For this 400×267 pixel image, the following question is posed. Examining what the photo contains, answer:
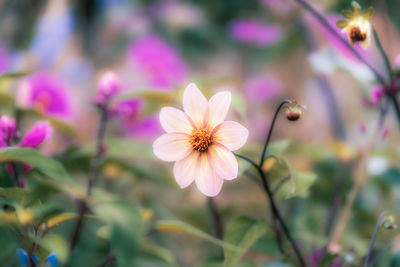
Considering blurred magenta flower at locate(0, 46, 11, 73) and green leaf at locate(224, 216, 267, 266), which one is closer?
green leaf at locate(224, 216, 267, 266)

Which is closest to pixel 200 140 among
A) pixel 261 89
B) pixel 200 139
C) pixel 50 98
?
pixel 200 139

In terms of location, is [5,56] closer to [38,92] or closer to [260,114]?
[38,92]

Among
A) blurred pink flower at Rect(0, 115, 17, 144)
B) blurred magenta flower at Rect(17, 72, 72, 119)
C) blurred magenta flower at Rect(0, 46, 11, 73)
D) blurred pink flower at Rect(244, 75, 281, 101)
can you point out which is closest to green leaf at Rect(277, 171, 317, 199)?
blurred pink flower at Rect(0, 115, 17, 144)

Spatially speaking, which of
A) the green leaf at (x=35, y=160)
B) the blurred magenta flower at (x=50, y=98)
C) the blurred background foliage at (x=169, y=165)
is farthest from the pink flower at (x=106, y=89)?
the blurred magenta flower at (x=50, y=98)

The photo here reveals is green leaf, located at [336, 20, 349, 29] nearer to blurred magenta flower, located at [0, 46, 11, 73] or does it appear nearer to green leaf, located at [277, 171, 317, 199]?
green leaf, located at [277, 171, 317, 199]

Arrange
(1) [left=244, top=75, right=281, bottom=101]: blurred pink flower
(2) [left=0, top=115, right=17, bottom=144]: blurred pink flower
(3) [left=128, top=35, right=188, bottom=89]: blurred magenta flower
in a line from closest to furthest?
(2) [left=0, top=115, right=17, bottom=144]: blurred pink flower, (3) [left=128, top=35, right=188, bottom=89]: blurred magenta flower, (1) [left=244, top=75, right=281, bottom=101]: blurred pink flower

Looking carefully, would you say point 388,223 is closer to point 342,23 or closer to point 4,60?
point 342,23
